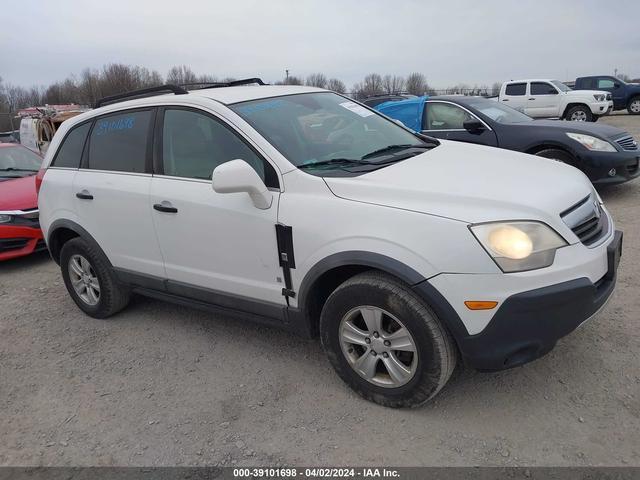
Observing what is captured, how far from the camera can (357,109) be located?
155 inches

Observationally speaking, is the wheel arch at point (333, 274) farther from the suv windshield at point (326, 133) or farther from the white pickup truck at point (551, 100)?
the white pickup truck at point (551, 100)

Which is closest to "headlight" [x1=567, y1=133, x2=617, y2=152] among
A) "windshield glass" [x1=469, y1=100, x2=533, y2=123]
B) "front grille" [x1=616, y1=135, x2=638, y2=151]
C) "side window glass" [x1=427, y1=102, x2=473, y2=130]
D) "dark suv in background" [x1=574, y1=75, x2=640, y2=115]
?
"front grille" [x1=616, y1=135, x2=638, y2=151]

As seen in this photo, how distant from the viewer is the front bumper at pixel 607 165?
21.5 ft

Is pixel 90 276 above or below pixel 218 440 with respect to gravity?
above

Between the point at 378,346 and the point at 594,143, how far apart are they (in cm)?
541

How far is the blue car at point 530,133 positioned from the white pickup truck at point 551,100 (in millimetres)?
9984

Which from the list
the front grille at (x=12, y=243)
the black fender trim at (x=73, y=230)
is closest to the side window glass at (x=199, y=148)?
the black fender trim at (x=73, y=230)

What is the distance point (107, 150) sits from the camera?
402 cm

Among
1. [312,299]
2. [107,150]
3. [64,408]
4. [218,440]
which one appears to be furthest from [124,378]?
[107,150]

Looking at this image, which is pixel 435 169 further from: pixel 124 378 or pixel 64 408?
pixel 64 408

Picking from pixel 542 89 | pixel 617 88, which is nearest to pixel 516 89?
pixel 542 89

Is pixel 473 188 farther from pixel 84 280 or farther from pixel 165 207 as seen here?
pixel 84 280

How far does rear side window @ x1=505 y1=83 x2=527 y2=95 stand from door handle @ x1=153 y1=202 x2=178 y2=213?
1632 cm

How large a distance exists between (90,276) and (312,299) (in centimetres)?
237
